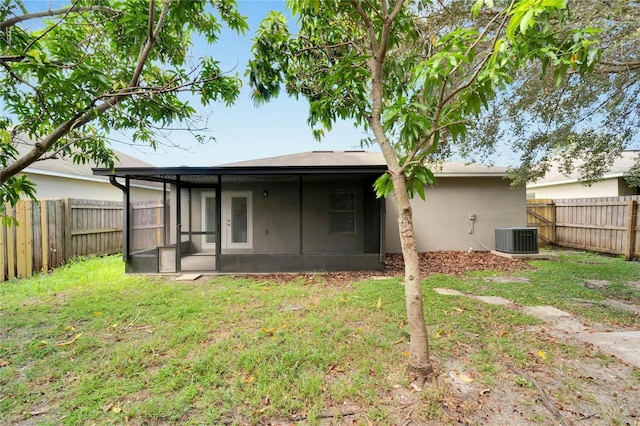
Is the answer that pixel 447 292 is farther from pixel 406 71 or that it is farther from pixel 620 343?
pixel 406 71

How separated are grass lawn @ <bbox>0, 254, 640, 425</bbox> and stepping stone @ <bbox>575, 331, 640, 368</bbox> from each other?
23 cm

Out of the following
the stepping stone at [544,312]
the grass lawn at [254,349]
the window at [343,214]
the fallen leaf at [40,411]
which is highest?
the window at [343,214]

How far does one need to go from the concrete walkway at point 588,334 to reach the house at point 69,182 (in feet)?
35.5

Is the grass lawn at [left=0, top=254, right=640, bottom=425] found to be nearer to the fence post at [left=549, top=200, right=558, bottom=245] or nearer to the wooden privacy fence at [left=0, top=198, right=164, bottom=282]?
the wooden privacy fence at [left=0, top=198, right=164, bottom=282]

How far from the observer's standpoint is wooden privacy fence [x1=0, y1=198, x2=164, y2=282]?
600cm

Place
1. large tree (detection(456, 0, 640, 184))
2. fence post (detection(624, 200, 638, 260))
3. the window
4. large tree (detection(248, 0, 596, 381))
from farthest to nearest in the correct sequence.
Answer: the window < fence post (detection(624, 200, 638, 260)) < large tree (detection(456, 0, 640, 184)) < large tree (detection(248, 0, 596, 381))

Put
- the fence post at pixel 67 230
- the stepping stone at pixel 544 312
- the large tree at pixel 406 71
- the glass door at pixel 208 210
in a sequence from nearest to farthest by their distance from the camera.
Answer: the large tree at pixel 406 71, the stepping stone at pixel 544 312, the fence post at pixel 67 230, the glass door at pixel 208 210

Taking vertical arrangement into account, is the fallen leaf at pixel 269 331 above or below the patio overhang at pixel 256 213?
below

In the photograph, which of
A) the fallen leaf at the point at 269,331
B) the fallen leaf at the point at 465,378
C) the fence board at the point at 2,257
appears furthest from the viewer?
the fence board at the point at 2,257

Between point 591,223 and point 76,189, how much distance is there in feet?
59.9

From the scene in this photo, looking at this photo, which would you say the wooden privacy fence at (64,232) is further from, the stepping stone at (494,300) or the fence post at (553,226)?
the fence post at (553,226)

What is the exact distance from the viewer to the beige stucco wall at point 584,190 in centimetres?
1066

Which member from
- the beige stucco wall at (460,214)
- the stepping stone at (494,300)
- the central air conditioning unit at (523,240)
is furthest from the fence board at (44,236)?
the central air conditioning unit at (523,240)

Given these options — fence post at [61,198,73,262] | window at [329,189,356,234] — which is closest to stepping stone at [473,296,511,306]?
window at [329,189,356,234]
